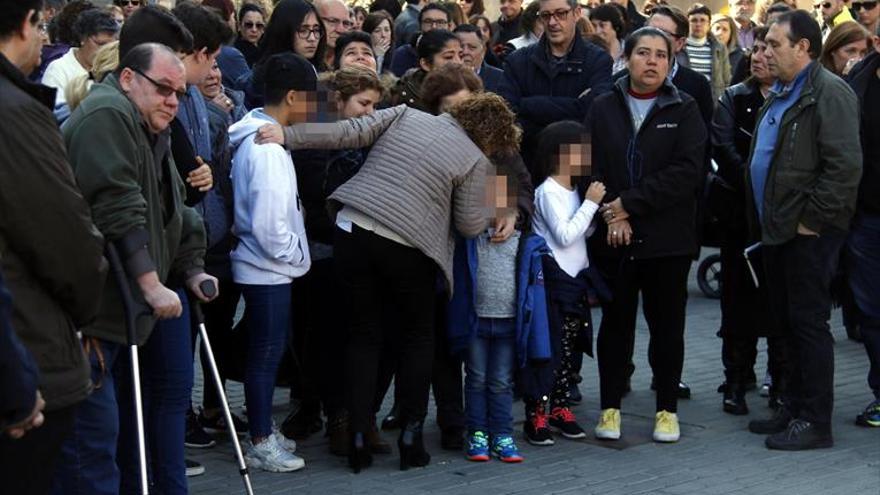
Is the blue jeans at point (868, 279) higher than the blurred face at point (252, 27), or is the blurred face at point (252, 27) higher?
the blurred face at point (252, 27)

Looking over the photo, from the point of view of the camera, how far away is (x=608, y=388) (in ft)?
26.3

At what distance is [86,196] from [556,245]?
315 centimetres

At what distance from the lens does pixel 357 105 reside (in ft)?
24.3

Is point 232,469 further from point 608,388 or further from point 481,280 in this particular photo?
point 608,388

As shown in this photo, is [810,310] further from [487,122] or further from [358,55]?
[358,55]

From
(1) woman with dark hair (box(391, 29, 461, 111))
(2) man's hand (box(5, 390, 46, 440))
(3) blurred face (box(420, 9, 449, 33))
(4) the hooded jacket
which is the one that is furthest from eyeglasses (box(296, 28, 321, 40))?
(2) man's hand (box(5, 390, 46, 440))

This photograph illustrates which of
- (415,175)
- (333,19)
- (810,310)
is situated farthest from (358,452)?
(333,19)

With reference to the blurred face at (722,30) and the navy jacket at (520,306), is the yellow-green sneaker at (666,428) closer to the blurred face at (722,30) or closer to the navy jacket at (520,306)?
the navy jacket at (520,306)

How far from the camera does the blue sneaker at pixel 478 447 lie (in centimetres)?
752

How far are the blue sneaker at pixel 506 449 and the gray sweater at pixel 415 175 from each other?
86 centimetres

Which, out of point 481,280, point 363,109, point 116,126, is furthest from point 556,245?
point 116,126

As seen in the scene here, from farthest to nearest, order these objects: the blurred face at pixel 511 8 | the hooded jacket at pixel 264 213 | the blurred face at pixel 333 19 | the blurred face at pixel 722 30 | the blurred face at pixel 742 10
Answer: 1. the blurred face at pixel 742 10
2. the blurred face at pixel 511 8
3. the blurred face at pixel 722 30
4. the blurred face at pixel 333 19
5. the hooded jacket at pixel 264 213

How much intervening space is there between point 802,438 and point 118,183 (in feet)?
13.5

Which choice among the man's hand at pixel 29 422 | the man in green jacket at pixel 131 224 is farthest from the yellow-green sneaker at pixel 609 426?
the man's hand at pixel 29 422
